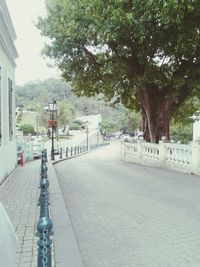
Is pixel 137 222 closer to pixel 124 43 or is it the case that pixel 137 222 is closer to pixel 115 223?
pixel 115 223

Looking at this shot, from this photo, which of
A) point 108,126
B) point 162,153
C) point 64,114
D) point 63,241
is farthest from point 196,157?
point 108,126

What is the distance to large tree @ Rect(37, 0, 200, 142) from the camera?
13.7 meters

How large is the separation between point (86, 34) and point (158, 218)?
11887 mm

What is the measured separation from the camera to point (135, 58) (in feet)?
63.2


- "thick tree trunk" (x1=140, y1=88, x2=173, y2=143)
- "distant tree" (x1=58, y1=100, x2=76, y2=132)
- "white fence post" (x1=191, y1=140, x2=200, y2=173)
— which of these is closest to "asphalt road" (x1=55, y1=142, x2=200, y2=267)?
"white fence post" (x1=191, y1=140, x2=200, y2=173)

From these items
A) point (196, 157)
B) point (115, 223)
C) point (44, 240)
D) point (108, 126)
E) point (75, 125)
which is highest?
point (75, 125)

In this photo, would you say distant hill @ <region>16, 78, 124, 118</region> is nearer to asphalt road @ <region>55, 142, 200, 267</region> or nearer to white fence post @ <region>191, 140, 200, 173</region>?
white fence post @ <region>191, 140, 200, 173</region>

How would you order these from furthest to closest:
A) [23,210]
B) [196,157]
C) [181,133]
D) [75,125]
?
1. [75,125]
2. [181,133]
3. [196,157]
4. [23,210]

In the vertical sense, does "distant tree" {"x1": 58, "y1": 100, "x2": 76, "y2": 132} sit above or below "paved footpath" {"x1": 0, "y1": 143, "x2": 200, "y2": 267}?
above

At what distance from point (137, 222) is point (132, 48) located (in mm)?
12454

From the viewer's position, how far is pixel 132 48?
17875mm

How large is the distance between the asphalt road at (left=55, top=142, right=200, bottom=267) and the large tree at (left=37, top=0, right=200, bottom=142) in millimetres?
5878

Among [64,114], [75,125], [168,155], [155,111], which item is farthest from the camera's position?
[75,125]

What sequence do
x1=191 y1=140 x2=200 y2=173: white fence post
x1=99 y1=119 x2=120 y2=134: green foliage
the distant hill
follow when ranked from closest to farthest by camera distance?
x1=191 y1=140 x2=200 y2=173: white fence post → x1=99 y1=119 x2=120 y2=134: green foliage → the distant hill
